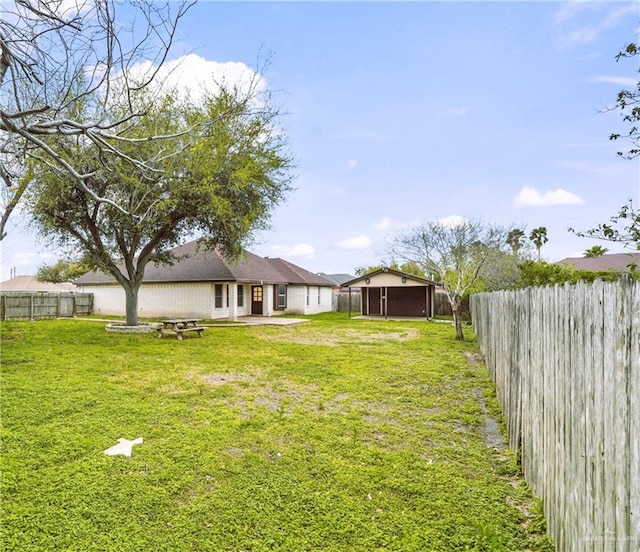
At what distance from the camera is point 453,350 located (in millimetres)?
11516

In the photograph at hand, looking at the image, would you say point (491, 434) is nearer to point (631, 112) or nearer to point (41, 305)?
point (631, 112)

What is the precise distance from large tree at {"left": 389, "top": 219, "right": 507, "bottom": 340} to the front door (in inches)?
355

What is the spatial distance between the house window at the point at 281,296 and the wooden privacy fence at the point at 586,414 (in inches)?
903

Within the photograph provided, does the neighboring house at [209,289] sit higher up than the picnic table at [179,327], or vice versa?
the neighboring house at [209,289]

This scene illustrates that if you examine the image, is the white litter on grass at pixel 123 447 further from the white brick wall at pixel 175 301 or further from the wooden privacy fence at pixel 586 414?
the white brick wall at pixel 175 301

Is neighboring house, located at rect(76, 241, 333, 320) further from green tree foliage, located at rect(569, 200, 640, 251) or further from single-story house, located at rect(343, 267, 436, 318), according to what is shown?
green tree foliage, located at rect(569, 200, 640, 251)

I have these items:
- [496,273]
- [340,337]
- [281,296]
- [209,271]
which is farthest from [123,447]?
[281,296]

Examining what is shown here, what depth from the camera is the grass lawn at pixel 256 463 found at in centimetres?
285

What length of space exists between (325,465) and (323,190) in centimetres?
1754

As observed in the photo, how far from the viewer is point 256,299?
25016 mm

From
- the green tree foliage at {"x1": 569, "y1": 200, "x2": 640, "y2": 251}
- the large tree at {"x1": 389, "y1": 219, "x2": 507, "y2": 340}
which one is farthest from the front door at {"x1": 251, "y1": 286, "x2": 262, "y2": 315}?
the green tree foliage at {"x1": 569, "y1": 200, "x2": 640, "y2": 251}

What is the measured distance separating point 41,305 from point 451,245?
67.0ft

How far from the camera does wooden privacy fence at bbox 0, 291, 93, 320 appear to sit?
1825 centimetres

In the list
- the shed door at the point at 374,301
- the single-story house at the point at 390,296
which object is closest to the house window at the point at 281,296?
the single-story house at the point at 390,296
